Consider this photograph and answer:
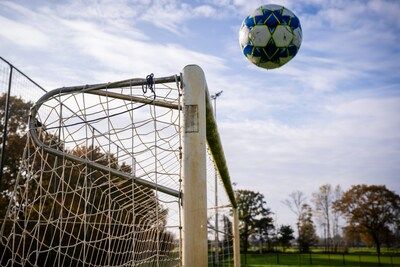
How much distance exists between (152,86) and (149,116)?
25cm

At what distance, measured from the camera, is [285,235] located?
49625mm

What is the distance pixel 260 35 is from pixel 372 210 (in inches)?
1927

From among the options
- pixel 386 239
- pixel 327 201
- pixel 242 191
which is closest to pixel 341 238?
pixel 327 201

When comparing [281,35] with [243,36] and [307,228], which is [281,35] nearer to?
[243,36]

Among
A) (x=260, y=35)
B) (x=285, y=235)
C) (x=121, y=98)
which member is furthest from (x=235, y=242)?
(x=285, y=235)

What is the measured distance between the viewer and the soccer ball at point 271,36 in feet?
13.3

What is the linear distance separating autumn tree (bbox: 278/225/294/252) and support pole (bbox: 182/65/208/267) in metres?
50.6

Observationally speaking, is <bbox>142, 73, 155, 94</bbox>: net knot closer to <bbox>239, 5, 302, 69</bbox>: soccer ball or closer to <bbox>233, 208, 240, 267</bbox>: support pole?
<bbox>239, 5, 302, 69</bbox>: soccer ball

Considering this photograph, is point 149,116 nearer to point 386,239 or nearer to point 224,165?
point 224,165

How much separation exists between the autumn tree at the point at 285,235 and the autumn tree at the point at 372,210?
7430 millimetres

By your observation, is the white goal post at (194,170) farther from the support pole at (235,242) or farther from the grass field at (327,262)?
the grass field at (327,262)

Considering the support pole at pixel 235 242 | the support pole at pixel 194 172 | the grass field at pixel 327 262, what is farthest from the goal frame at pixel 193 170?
the grass field at pixel 327 262

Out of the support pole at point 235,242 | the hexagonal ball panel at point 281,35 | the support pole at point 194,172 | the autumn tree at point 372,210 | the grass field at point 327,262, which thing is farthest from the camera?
the autumn tree at point 372,210

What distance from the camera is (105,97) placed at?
2.94 m
